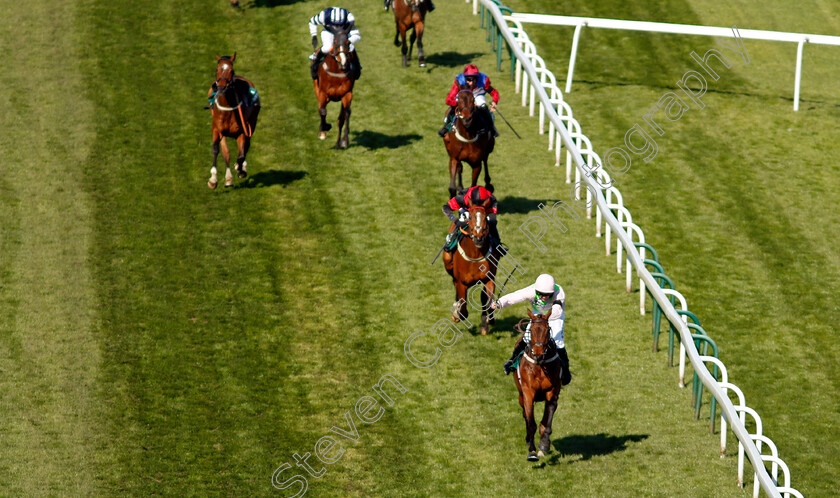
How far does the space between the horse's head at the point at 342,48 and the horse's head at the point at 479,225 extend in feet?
20.2

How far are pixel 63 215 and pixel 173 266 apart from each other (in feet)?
8.30

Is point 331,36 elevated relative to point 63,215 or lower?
elevated

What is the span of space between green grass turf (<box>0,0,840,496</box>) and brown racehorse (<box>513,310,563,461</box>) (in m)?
0.53

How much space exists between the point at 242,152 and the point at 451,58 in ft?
21.2

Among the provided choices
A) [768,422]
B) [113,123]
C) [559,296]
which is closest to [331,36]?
[113,123]

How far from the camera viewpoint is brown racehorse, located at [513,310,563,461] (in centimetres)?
1171

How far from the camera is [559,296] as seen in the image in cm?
1242

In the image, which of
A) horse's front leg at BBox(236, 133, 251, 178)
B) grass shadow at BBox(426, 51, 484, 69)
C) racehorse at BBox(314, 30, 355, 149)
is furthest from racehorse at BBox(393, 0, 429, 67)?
horse's front leg at BBox(236, 133, 251, 178)

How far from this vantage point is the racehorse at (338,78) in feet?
63.0

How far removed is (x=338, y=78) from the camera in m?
19.5

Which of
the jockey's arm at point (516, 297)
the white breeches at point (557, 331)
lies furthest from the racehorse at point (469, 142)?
the white breeches at point (557, 331)

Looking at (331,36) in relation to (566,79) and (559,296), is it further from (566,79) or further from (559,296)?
(559,296)

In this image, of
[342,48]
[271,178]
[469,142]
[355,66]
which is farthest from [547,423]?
[355,66]

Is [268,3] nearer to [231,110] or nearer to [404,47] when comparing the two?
[404,47]
